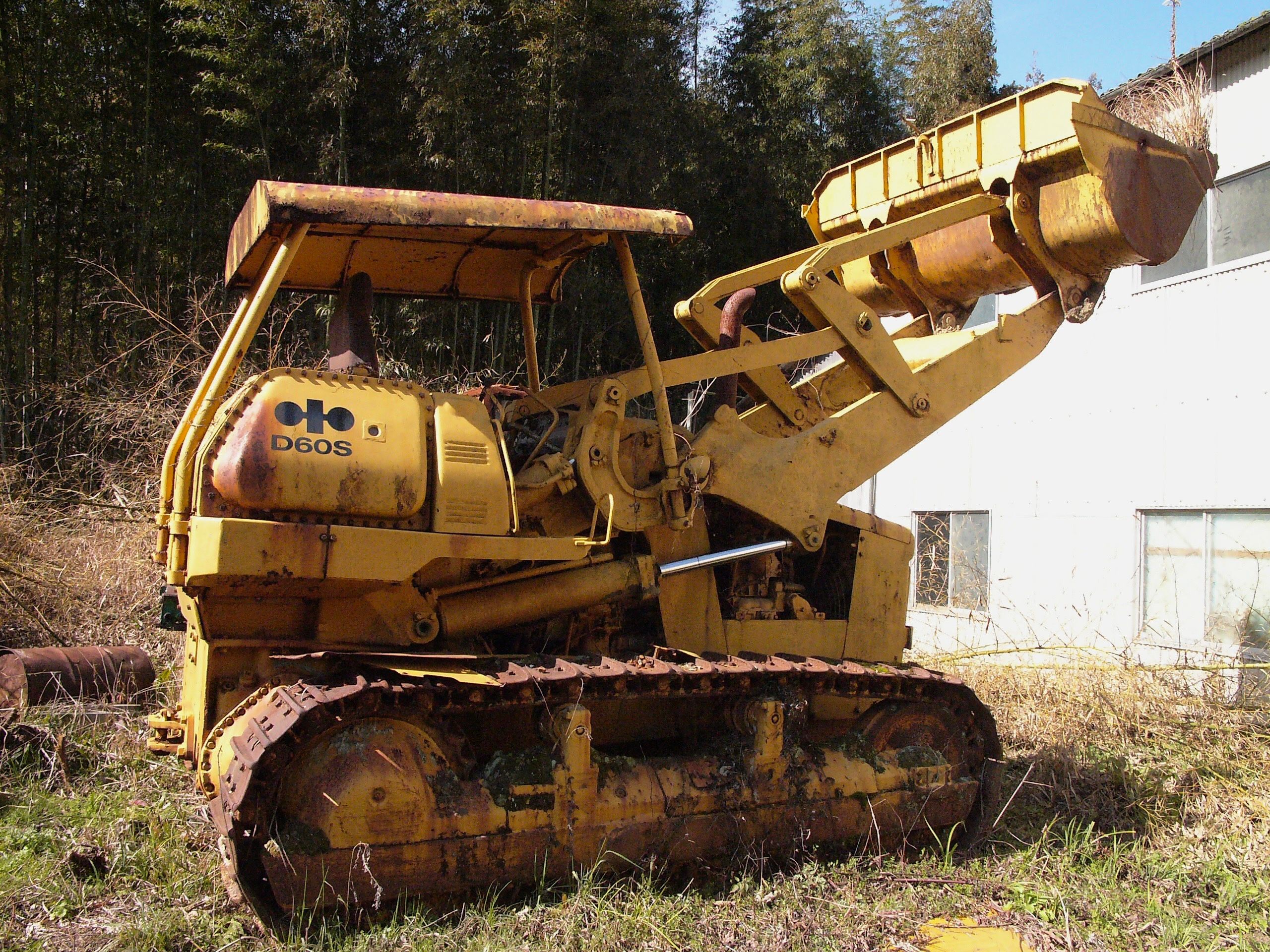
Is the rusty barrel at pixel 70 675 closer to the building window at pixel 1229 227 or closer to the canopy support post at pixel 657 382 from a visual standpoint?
the canopy support post at pixel 657 382

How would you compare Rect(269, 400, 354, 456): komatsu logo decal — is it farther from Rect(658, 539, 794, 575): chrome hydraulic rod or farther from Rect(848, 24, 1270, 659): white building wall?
Rect(848, 24, 1270, 659): white building wall

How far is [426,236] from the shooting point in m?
4.86

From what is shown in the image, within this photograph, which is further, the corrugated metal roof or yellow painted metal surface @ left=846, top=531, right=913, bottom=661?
the corrugated metal roof

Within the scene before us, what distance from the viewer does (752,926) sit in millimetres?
4102

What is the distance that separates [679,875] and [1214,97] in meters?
9.02

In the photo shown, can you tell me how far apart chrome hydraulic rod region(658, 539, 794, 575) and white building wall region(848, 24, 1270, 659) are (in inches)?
172

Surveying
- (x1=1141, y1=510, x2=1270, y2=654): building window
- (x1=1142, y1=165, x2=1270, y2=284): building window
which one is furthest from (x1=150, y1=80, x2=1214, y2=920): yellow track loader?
(x1=1141, y1=510, x2=1270, y2=654): building window

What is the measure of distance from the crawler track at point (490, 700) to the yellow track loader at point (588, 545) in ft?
0.05

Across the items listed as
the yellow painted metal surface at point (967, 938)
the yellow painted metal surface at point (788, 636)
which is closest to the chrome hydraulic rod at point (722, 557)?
the yellow painted metal surface at point (788, 636)

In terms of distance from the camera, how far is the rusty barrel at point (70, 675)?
608cm

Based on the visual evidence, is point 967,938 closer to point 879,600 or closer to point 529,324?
point 879,600

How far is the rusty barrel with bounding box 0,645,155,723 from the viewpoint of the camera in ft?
20.0

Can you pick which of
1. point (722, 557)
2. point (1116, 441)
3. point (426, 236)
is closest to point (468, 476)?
point (426, 236)

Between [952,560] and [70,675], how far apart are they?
9131 mm
